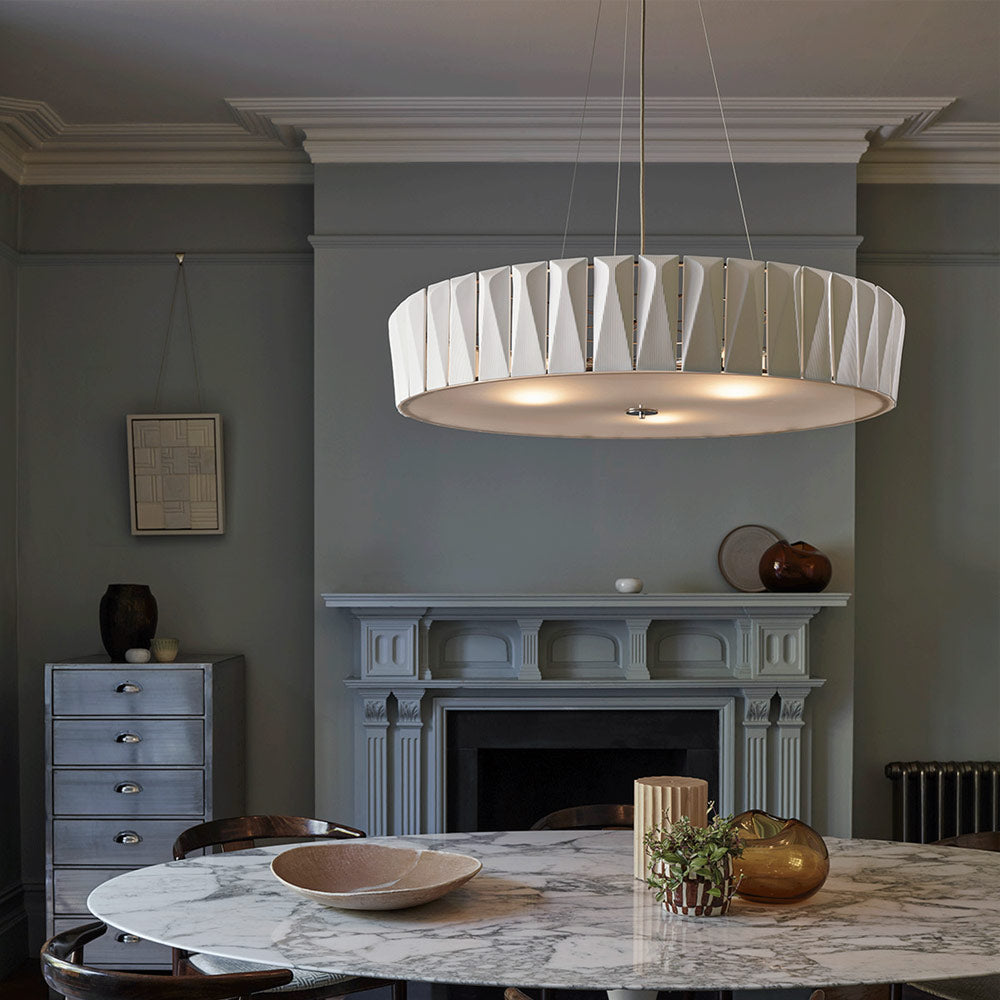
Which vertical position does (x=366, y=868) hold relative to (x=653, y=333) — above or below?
below

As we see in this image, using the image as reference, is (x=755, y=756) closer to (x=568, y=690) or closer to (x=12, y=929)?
(x=568, y=690)

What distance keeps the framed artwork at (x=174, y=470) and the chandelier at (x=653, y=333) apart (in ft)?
7.48

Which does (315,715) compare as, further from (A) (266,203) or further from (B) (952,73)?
(B) (952,73)

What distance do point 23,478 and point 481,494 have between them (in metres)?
1.75

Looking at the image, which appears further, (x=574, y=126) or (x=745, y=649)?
(x=574, y=126)

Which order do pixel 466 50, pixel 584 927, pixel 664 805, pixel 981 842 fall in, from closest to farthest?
1. pixel 584 927
2. pixel 664 805
3. pixel 981 842
4. pixel 466 50

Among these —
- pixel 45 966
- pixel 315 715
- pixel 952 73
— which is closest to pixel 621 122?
pixel 952 73

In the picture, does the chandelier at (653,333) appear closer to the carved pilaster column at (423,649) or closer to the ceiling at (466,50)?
the ceiling at (466,50)

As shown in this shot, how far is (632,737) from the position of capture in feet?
12.9

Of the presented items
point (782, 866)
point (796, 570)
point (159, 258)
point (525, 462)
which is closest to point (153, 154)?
point (159, 258)

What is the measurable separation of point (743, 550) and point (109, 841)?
7.64ft

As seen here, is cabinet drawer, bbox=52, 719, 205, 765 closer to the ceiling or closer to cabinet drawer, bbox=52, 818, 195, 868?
cabinet drawer, bbox=52, 818, 195, 868

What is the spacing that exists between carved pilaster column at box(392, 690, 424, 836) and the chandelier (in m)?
2.00

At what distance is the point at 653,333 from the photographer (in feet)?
5.82
